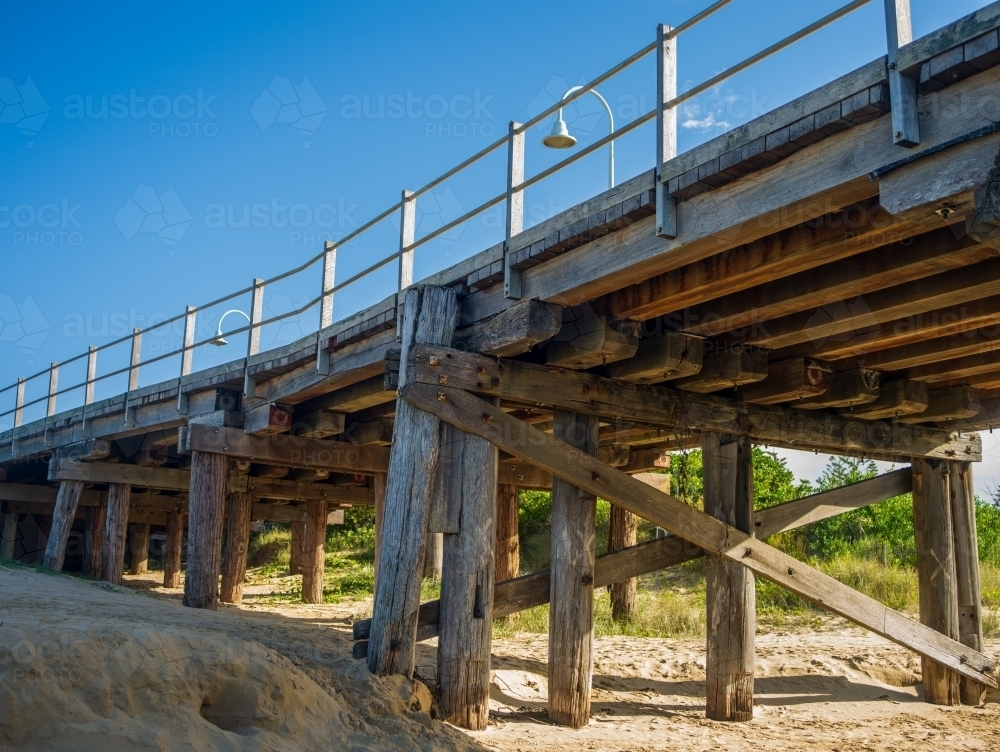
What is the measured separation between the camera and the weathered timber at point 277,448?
10.8 m

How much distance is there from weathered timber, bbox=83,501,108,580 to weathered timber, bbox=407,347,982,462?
36.6ft

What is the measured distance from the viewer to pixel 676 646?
35.3 feet

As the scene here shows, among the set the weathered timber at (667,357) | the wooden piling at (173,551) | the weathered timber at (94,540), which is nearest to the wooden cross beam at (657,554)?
the weathered timber at (667,357)

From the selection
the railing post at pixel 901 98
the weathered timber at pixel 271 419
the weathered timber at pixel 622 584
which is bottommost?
the weathered timber at pixel 622 584

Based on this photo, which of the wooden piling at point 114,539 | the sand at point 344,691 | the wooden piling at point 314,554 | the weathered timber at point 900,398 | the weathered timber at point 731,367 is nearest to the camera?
the sand at point 344,691

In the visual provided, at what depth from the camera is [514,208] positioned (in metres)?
6.78

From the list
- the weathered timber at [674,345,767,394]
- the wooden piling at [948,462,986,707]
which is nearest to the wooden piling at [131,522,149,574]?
the weathered timber at [674,345,767,394]

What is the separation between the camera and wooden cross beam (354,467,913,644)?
274 inches

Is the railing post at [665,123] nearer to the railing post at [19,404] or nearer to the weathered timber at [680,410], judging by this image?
the weathered timber at [680,410]

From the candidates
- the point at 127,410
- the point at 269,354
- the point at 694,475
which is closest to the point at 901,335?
the point at 269,354

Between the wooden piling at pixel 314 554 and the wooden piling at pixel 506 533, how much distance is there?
14.0 ft

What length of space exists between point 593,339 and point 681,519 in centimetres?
166

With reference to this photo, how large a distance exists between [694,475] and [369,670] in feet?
43.8

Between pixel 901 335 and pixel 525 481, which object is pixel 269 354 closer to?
pixel 525 481
